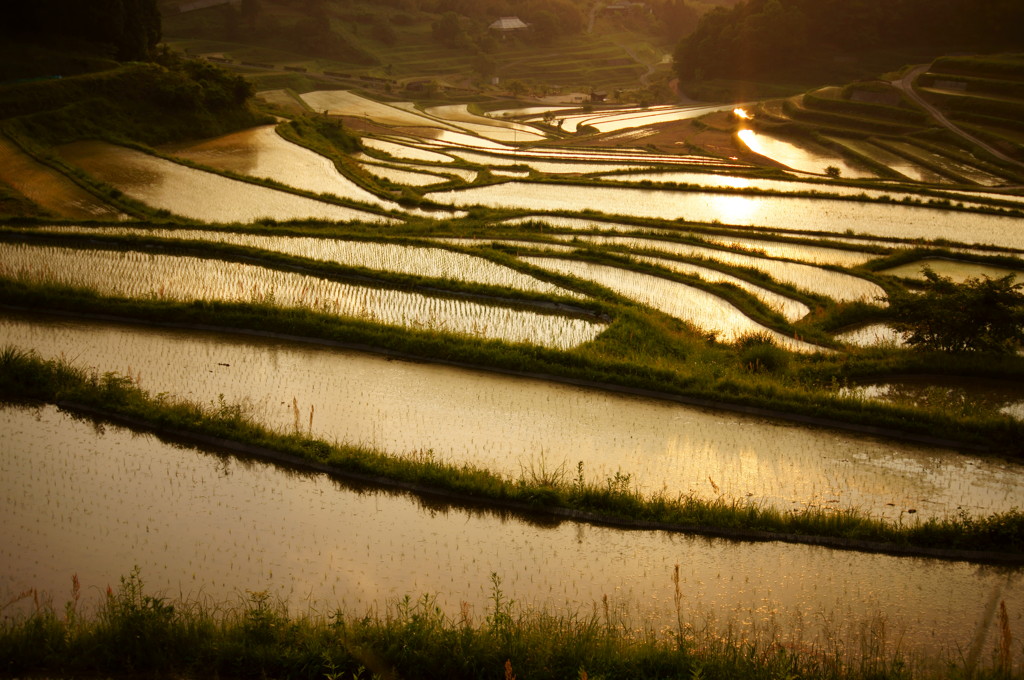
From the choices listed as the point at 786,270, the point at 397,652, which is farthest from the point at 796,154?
the point at 397,652

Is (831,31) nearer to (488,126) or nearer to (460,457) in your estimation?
(488,126)

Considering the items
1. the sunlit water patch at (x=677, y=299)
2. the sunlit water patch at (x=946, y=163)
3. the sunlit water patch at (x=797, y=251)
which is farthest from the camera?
the sunlit water patch at (x=946, y=163)

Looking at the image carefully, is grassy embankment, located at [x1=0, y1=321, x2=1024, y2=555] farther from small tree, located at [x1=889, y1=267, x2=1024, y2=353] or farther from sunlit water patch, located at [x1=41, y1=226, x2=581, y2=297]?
sunlit water patch, located at [x1=41, y1=226, x2=581, y2=297]

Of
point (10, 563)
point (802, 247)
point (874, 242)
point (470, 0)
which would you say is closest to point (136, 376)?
point (10, 563)

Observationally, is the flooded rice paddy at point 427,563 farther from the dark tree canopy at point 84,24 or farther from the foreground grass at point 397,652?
the dark tree canopy at point 84,24

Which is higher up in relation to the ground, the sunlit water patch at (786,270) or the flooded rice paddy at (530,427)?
the sunlit water patch at (786,270)

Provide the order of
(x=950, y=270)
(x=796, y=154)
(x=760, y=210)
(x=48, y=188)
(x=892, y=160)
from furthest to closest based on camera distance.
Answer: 1. (x=796, y=154)
2. (x=892, y=160)
3. (x=760, y=210)
4. (x=48, y=188)
5. (x=950, y=270)

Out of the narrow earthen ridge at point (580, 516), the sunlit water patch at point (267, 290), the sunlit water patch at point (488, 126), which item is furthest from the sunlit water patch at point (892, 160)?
the narrow earthen ridge at point (580, 516)
